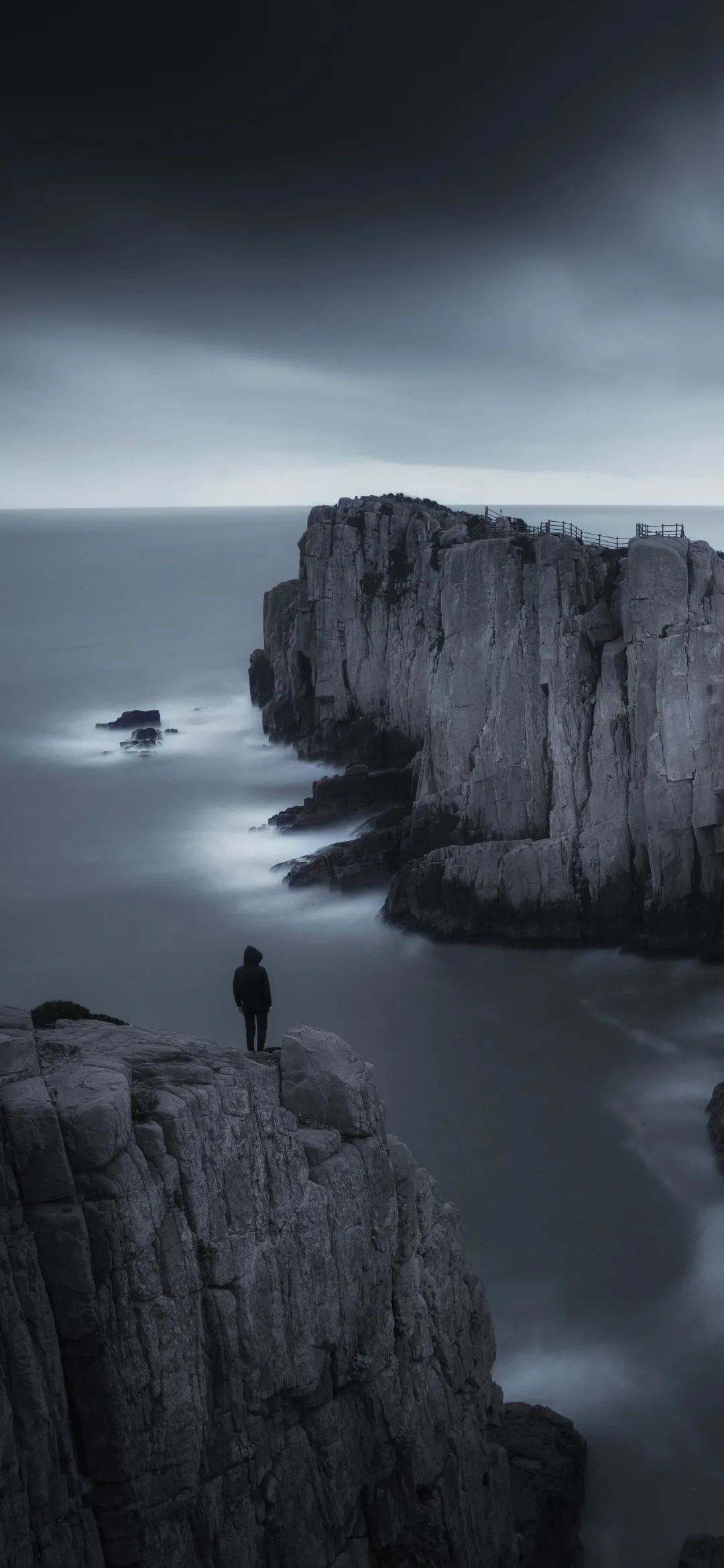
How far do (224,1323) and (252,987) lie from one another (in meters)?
4.98

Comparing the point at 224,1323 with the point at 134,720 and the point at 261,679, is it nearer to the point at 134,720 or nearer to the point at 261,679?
the point at 134,720

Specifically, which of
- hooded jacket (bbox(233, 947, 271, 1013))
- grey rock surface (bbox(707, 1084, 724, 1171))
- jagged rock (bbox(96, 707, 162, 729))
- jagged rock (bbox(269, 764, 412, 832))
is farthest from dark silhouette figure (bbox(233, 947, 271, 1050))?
jagged rock (bbox(96, 707, 162, 729))

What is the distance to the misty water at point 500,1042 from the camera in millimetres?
20016

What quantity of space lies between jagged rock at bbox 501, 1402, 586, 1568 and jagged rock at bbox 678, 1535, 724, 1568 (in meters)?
1.56

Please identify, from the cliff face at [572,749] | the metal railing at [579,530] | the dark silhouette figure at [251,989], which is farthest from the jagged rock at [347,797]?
the dark silhouette figure at [251,989]

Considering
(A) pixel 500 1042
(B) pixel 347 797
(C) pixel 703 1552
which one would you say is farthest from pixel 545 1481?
(B) pixel 347 797

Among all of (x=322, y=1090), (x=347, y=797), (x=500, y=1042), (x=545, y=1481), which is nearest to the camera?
(x=322, y=1090)

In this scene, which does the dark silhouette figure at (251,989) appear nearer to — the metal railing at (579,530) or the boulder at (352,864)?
the metal railing at (579,530)

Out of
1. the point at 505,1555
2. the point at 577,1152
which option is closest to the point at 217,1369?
the point at 505,1555

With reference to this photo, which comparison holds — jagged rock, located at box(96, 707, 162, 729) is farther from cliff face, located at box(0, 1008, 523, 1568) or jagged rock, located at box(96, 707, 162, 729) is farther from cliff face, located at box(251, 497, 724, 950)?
cliff face, located at box(0, 1008, 523, 1568)

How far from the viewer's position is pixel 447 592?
43.2m

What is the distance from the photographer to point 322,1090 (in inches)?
485

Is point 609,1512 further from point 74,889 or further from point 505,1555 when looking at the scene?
point 74,889

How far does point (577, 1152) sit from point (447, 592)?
22.6m
